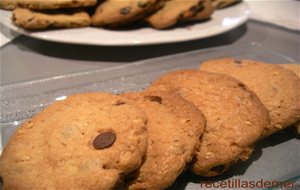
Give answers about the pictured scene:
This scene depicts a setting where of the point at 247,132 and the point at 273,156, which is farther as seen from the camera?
the point at 273,156

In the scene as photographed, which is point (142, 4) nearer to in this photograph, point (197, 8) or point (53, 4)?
point (197, 8)

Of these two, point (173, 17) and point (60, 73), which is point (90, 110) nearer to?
point (60, 73)

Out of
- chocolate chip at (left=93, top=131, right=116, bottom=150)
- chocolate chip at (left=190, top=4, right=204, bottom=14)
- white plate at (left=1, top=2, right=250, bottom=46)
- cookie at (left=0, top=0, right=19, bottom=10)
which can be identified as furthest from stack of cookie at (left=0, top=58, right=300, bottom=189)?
cookie at (left=0, top=0, right=19, bottom=10)

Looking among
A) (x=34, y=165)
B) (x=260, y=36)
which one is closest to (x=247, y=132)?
(x=34, y=165)

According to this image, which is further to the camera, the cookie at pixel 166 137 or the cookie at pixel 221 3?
the cookie at pixel 221 3

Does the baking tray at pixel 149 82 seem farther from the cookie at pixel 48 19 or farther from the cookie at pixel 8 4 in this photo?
the cookie at pixel 8 4

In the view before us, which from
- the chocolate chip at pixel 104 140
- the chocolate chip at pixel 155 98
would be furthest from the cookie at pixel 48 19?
the chocolate chip at pixel 104 140

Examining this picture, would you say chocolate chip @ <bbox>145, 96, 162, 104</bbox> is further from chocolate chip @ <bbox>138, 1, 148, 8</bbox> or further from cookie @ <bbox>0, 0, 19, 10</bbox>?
cookie @ <bbox>0, 0, 19, 10</bbox>
